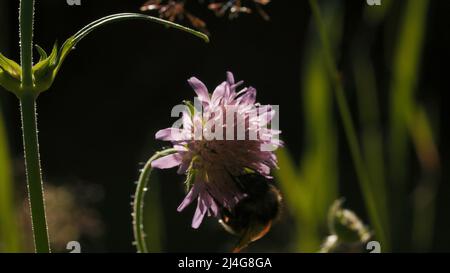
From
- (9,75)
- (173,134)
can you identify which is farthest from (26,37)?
(173,134)

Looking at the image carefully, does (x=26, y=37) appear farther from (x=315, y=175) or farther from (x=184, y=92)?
(x=184, y=92)

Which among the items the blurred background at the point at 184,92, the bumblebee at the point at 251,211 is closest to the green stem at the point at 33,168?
the bumblebee at the point at 251,211

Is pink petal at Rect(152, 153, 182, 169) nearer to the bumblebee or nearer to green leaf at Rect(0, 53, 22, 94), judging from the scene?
the bumblebee

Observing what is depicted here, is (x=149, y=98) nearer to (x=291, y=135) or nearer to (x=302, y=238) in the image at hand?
(x=291, y=135)

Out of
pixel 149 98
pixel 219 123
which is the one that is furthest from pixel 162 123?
pixel 219 123

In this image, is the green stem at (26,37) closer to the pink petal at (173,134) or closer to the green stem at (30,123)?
the green stem at (30,123)

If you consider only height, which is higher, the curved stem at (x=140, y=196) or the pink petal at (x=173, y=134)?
the pink petal at (x=173, y=134)
